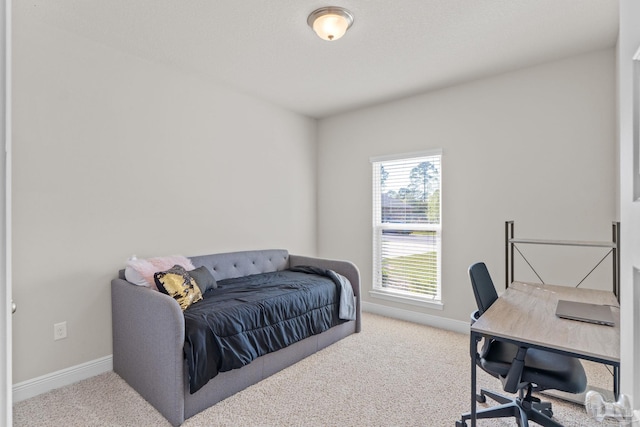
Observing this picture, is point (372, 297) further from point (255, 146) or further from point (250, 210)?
point (255, 146)

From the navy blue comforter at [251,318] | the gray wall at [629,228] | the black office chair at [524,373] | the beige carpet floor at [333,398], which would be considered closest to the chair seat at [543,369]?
the black office chair at [524,373]

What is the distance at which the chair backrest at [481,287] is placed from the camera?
1969mm

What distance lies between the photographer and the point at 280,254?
3.97 m

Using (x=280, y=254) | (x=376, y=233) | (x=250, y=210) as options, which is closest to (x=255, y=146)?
(x=250, y=210)

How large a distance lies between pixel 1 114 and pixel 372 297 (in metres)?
3.98

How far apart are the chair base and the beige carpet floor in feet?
0.42

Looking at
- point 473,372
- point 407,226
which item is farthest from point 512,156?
point 473,372

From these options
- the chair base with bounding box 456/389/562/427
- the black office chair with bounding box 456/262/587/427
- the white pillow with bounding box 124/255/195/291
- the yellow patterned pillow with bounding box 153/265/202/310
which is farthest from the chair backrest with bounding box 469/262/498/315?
the white pillow with bounding box 124/255/195/291

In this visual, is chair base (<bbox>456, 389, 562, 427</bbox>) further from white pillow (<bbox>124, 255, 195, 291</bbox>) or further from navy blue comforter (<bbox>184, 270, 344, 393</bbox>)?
white pillow (<bbox>124, 255, 195, 291</bbox>)

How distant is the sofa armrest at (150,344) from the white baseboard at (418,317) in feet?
8.59

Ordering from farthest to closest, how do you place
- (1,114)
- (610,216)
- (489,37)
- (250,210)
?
(250,210)
(610,216)
(489,37)
(1,114)

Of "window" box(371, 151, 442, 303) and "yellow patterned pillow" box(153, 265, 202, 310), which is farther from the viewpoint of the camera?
"window" box(371, 151, 442, 303)

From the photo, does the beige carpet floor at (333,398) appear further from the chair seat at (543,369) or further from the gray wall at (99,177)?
the chair seat at (543,369)

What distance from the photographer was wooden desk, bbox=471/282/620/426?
1399 mm
